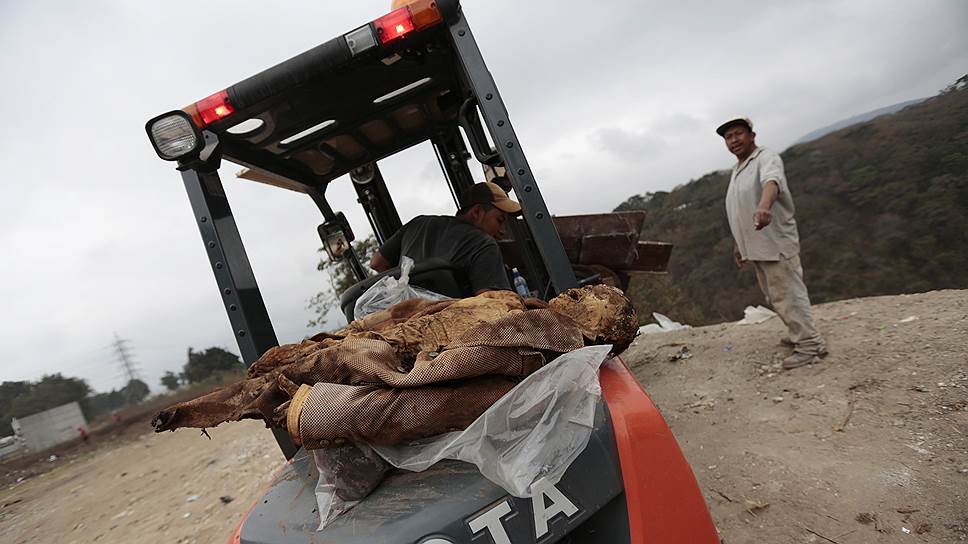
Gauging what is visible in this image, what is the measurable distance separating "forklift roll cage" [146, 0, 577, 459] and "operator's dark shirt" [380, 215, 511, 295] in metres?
0.22

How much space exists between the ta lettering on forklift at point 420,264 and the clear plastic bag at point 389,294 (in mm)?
111

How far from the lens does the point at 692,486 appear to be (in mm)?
973

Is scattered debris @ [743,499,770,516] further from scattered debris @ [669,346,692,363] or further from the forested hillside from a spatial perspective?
the forested hillside

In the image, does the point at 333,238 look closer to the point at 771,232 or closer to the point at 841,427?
the point at 771,232

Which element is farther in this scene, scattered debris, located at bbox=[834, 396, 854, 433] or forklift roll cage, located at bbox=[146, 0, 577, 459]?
scattered debris, located at bbox=[834, 396, 854, 433]

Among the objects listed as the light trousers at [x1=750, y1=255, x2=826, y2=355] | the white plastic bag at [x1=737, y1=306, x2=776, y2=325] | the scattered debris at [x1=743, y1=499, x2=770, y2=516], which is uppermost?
the light trousers at [x1=750, y1=255, x2=826, y2=355]

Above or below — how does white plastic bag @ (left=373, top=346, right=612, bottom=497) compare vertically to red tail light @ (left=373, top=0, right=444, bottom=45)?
below

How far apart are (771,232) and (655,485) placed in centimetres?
291

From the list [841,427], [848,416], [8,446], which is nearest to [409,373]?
[841,427]

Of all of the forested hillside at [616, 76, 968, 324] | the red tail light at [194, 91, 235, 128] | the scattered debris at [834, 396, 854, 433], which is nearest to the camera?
the red tail light at [194, 91, 235, 128]

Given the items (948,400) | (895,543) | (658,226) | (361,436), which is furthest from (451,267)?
(658,226)

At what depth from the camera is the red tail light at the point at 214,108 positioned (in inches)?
65.2

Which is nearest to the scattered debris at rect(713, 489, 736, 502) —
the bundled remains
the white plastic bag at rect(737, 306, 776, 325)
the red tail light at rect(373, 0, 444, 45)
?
the bundled remains

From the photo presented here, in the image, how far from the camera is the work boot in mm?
3338
